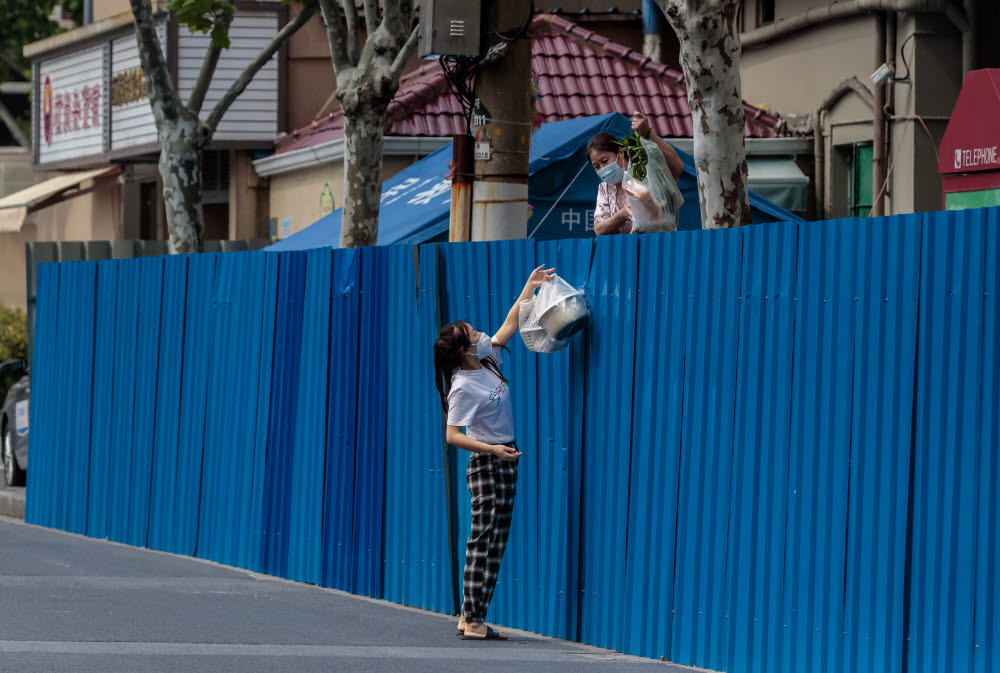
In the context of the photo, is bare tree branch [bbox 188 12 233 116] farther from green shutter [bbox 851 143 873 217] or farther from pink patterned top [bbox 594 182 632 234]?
pink patterned top [bbox 594 182 632 234]

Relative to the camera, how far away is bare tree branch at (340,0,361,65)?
1463cm

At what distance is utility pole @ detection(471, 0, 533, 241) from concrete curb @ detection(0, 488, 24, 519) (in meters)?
7.15

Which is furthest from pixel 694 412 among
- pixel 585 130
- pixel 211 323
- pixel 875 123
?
pixel 875 123

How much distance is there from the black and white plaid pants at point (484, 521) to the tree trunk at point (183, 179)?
33.8ft

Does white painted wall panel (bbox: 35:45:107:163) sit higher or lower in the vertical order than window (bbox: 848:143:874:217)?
higher

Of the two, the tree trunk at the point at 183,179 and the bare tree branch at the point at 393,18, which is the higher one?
the bare tree branch at the point at 393,18

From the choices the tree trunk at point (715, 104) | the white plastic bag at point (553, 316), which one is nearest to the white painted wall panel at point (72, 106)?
the tree trunk at point (715, 104)

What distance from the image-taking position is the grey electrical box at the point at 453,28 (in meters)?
10.3

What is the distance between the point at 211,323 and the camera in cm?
1230

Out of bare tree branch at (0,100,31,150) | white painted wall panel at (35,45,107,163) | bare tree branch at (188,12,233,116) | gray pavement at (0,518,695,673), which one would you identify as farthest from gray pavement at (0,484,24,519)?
bare tree branch at (0,100,31,150)

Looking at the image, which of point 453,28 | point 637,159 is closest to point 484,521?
point 637,159

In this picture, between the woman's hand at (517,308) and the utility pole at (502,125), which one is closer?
the woman's hand at (517,308)

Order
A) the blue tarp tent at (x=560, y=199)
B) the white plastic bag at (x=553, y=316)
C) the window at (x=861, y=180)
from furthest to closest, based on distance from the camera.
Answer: the window at (x=861, y=180) → the blue tarp tent at (x=560, y=199) → the white plastic bag at (x=553, y=316)

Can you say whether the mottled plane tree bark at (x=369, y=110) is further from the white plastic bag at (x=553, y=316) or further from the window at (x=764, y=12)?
the window at (x=764, y=12)
